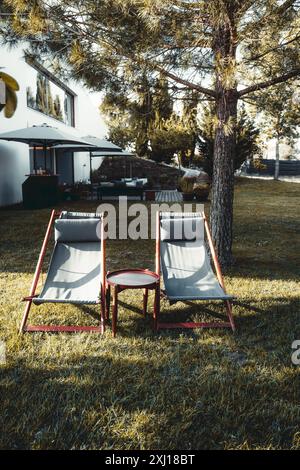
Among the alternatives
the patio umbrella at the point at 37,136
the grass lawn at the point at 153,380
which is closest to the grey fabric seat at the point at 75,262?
the grass lawn at the point at 153,380

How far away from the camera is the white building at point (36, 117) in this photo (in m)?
12.8

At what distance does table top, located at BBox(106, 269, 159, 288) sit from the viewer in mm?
4000

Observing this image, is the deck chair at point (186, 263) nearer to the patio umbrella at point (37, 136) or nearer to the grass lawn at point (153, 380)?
the grass lawn at point (153, 380)

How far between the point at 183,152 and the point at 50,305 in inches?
821

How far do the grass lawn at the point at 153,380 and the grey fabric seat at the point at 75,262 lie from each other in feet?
1.01

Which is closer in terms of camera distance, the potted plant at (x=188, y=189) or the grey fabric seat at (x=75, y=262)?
the grey fabric seat at (x=75, y=262)

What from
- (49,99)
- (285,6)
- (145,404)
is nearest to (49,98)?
(49,99)

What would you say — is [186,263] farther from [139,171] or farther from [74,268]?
[139,171]

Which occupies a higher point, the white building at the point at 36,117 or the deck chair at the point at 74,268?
the white building at the point at 36,117

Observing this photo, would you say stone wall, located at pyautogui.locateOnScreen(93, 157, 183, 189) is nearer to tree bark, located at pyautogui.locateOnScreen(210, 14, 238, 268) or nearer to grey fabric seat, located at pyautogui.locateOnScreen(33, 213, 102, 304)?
tree bark, located at pyautogui.locateOnScreen(210, 14, 238, 268)

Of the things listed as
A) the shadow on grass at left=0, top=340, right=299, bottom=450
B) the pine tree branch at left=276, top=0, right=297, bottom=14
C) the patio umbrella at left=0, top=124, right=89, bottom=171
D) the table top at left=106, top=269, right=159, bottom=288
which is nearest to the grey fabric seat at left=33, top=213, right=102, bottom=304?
the table top at left=106, top=269, right=159, bottom=288

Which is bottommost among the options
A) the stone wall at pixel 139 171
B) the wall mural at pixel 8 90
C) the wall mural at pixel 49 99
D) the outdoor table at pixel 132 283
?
the outdoor table at pixel 132 283

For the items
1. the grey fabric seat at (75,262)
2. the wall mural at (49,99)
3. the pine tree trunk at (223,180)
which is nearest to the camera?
the grey fabric seat at (75,262)

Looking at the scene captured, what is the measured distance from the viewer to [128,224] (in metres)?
10.0
